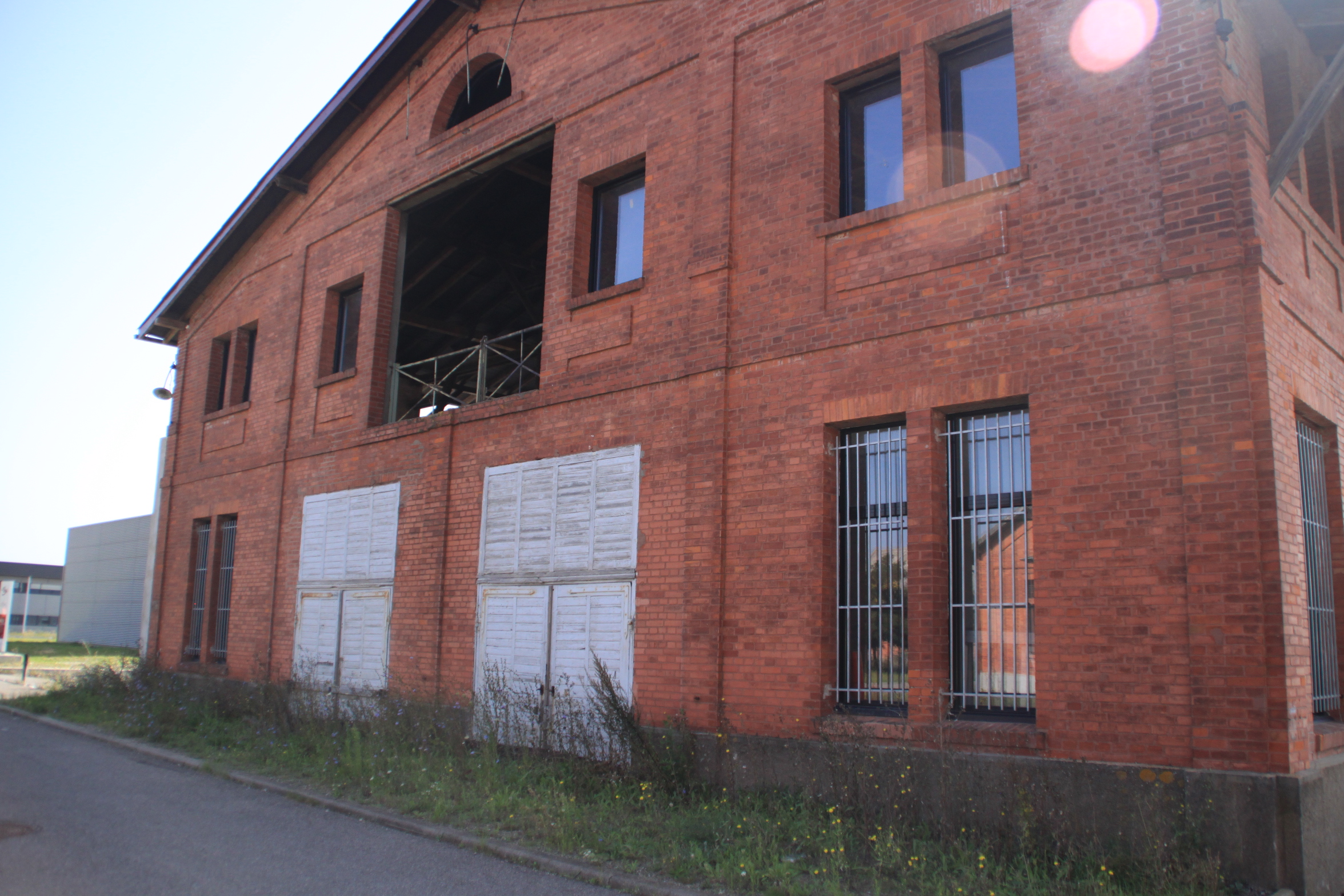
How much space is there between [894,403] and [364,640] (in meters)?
7.97

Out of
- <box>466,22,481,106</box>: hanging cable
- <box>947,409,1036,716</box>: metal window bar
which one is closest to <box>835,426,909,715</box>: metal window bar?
<box>947,409,1036,716</box>: metal window bar

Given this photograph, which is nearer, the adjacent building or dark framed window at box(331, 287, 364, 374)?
dark framed window at box(331, 287, 364, 374)

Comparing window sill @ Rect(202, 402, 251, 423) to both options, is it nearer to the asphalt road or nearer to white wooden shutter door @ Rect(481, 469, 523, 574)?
white wooden shutter door @ Rect(481, 469, 523, 574)

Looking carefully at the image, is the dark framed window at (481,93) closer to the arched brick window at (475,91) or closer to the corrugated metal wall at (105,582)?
the arched brick window at (475,91)

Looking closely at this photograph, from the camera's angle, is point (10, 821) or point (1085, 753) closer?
point (1085, 753)

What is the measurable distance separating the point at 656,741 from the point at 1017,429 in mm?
4055

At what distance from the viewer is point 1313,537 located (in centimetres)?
765

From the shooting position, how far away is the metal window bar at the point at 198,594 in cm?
1603

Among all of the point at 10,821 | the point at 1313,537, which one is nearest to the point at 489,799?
the point at 10,821

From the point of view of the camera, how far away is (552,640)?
10.1 meters

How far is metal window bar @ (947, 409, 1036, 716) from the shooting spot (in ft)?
22.7

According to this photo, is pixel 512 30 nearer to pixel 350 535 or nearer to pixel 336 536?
pixel 350 535

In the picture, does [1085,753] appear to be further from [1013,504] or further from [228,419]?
[228,419]

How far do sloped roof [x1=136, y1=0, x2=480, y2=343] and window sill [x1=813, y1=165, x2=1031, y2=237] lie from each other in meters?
7.43
